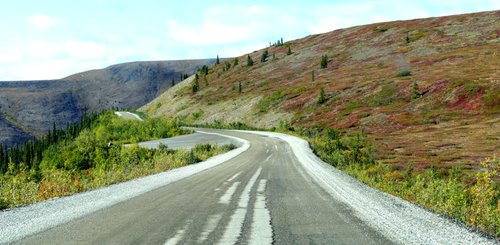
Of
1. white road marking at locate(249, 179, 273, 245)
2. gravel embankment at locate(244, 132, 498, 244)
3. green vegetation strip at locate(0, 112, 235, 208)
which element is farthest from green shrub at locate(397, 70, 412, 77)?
white road marking at locate(249, 179, 273, 245)

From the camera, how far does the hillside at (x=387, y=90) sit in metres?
38.9

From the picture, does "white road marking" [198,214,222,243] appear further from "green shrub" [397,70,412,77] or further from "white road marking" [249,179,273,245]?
"green shrub" [397,70,412,77]

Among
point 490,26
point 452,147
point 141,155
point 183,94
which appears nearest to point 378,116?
point 452,147

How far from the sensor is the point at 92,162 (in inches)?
1558

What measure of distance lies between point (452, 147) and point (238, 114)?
2141 inches

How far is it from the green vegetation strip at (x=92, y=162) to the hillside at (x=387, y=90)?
51.7 feet

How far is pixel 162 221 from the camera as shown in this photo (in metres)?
7.09

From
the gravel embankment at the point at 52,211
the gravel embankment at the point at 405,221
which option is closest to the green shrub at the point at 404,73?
the gravel embankment at the point at 405,221

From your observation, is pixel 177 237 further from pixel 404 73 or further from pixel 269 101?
pixel 269 101

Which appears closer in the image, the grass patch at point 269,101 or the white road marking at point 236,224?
the white road marking at point 236,224

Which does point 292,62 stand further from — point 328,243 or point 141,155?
point 328,243

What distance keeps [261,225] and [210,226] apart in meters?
0.82

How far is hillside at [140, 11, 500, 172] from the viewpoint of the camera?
38.9 metres

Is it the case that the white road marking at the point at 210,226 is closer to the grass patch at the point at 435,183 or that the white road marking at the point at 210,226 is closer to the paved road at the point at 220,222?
the paved road at the point at 220,222
